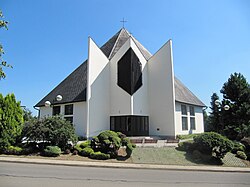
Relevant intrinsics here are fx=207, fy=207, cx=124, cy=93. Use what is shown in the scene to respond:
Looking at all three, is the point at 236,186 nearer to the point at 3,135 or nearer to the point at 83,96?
the point at 3,135

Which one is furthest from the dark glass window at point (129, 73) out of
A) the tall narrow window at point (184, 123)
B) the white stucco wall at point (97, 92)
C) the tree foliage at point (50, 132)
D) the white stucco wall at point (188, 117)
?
the tree foliage at point (50, 132)

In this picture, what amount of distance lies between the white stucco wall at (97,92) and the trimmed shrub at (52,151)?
7952 millimetres

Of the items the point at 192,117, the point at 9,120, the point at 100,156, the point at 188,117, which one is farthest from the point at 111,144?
the point at 192,117

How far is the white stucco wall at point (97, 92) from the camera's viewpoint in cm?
2392

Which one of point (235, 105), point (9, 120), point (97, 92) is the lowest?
point (9, 120)

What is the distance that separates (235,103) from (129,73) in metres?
17.2

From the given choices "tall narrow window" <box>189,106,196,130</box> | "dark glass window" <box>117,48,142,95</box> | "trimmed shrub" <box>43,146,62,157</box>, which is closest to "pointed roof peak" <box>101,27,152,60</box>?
"dark glass window" <box>117,48,142,95</box>

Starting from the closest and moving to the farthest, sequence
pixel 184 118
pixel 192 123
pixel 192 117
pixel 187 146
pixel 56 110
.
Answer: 1. pixel 187 146
2. pixel 56 110
3. pixel 184 118
4. pixel 192 123
5. pixel 192 117

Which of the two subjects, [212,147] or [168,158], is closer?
[212,147]

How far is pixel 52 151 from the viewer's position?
49.9 feet

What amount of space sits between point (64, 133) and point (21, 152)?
11.0 feet

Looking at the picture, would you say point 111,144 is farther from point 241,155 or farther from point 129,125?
point 241,155

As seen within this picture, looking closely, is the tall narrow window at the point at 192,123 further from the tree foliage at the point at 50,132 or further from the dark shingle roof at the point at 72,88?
the tree foliage at the point at 50,132

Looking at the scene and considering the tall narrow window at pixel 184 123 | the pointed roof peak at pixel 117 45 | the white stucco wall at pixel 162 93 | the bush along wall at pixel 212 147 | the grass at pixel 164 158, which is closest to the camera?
the grass at pixel 164 158
